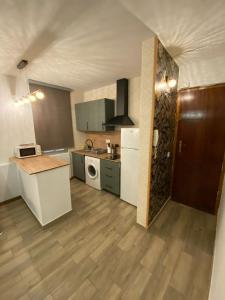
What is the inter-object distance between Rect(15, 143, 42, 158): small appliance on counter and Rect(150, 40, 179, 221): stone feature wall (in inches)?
96.4

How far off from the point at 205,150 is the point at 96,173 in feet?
7.25

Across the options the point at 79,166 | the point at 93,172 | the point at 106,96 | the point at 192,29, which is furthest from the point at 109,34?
the point at 79,166

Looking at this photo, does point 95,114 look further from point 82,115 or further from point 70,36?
point 70,36

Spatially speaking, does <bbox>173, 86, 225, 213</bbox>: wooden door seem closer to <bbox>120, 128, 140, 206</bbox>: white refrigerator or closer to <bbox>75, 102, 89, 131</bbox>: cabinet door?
<bbox>120, 128, 140, 206</bbox>: white refrigerator

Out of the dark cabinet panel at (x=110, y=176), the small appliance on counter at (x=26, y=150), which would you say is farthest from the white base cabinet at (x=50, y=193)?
the dark cabinet panel at (x=110, y=176)

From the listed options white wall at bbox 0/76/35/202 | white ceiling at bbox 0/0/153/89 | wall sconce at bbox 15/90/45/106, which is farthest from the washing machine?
white ceiling at bbox 0/0/153/89

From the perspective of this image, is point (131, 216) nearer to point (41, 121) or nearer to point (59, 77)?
point (41, 121)

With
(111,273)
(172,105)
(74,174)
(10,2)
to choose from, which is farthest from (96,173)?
(10,2)

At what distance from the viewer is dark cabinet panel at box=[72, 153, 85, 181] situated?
346 cm

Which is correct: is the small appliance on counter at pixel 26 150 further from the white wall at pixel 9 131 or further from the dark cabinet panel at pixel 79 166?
the dark cabinet panel at pixel 79 166

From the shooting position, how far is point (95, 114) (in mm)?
3328

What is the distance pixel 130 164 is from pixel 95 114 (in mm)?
1636

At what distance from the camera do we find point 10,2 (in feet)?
3.45

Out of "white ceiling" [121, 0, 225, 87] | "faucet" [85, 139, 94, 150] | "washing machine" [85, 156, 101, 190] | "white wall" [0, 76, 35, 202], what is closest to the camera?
"white ceiling" [121, 0, 225, 87]
